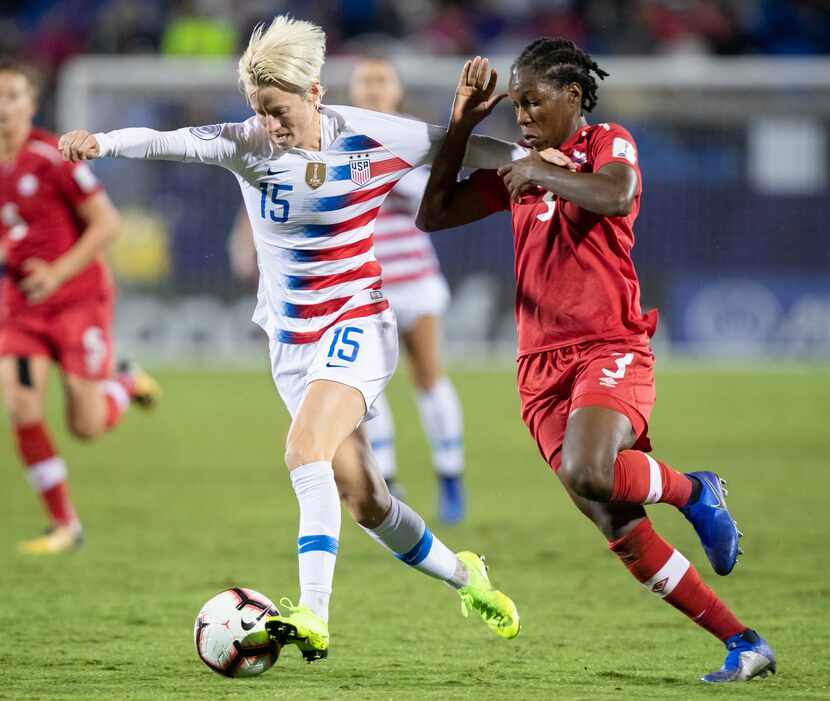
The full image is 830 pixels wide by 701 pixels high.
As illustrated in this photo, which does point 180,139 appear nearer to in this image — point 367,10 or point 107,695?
point 107,695

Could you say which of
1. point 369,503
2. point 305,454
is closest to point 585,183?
point 305,454

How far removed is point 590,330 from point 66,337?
4020mm

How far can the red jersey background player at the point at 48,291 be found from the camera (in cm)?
806

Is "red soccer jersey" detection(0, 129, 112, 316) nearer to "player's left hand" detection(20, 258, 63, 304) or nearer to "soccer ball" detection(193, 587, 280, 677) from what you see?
"player's left hand" detection(20, 258, 63, 304)

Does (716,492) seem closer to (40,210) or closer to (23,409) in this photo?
(23,409)

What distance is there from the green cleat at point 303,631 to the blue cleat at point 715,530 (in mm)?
1265

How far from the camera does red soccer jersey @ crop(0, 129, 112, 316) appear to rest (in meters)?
8.20

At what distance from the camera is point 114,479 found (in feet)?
35.2

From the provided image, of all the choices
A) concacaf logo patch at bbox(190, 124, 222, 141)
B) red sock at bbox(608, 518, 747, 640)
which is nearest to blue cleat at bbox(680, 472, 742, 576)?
red sock at bbox(608, 518, 747, 640)

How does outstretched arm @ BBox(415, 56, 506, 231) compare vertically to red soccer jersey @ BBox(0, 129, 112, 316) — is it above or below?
above

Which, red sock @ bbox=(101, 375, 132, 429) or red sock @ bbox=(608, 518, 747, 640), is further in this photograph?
red sock @ bbox=(101, 375, 132, 429)

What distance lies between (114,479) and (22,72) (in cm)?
360

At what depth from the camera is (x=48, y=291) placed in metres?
7.88

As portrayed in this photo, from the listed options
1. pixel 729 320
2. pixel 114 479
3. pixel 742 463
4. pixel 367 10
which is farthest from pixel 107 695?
pixel 367 10
